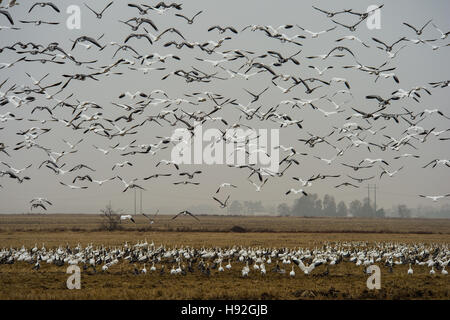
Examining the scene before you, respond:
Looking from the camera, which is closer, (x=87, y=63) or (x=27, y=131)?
(x=87, y=63)

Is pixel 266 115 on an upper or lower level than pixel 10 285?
upper

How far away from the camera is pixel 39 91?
23.6 metres

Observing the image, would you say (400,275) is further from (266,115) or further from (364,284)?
(266,115)

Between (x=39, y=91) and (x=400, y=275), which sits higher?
(x=39, y=91)

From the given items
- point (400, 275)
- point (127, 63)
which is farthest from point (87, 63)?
point (400, 275)

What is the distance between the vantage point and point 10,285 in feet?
78.4
